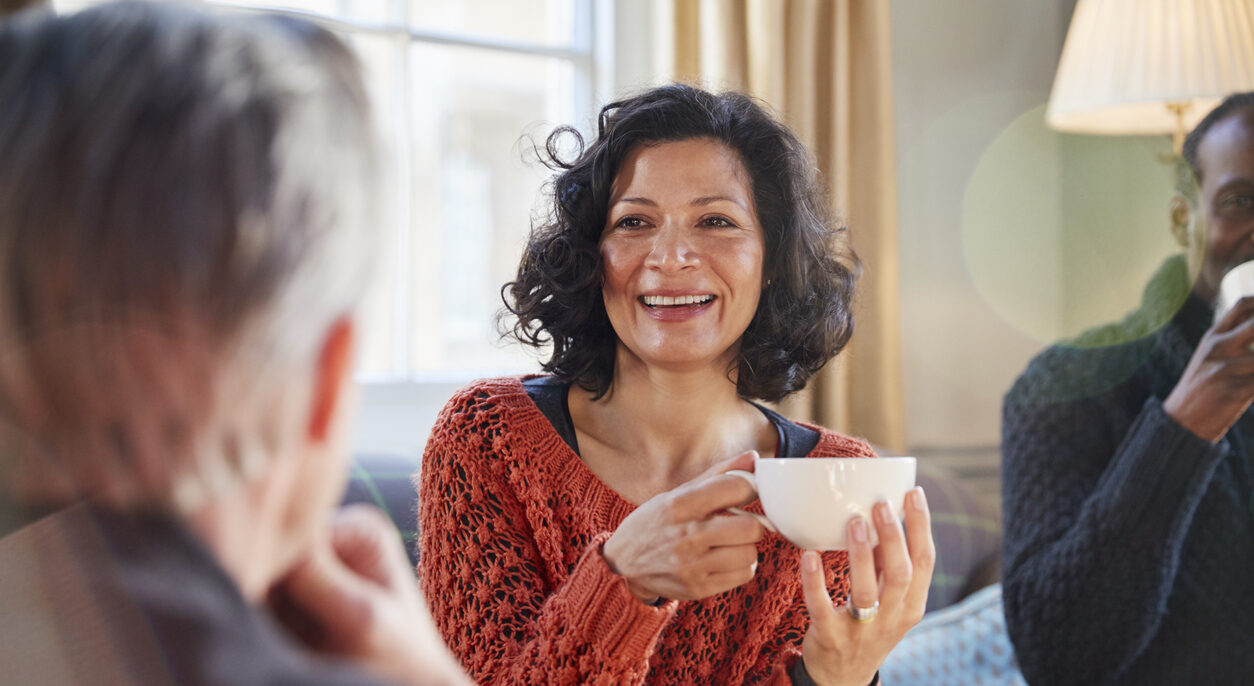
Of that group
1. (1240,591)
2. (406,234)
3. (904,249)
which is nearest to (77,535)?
(1240,591)

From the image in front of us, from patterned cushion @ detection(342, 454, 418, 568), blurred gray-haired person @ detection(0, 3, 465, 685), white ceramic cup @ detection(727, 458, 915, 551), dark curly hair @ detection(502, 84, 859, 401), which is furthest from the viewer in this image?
patterned cushion @ detection(342, 454, 418, 568)

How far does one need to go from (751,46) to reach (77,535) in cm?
147

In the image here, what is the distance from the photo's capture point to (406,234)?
1.50 meters

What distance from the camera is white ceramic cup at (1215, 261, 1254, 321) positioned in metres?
0.76

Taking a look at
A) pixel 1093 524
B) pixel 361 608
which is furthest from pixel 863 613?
pixel 361 608

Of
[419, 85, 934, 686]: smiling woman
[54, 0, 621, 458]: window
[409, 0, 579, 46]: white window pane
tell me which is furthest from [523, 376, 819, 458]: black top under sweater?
→ [409, 0, 579, 46]: white window pane

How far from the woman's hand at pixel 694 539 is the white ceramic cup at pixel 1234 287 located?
1.40 feet

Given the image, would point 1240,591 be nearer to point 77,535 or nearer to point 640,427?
point 640,427

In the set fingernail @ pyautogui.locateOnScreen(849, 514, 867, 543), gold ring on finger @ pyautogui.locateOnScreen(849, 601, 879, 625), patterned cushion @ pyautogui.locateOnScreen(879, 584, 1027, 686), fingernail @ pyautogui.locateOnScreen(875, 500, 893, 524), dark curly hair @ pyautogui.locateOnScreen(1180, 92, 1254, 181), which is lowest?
patterned cushion @ pyautogui.locateOnScreen(879, 584, 1027, 686)

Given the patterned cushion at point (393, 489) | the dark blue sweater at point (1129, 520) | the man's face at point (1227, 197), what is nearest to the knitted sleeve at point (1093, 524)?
A: the dark blue sweater at point (1129, 520)

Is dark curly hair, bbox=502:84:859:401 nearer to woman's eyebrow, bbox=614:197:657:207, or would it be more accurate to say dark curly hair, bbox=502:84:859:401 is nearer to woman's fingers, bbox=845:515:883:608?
woman's eyebrow, bbox=614:197:657:207

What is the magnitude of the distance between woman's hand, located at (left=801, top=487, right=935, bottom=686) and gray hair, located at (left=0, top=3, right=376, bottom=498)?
0.42 m

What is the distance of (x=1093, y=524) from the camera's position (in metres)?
0.83

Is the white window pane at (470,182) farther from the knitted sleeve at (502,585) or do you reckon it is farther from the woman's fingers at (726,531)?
the woman's fingers at (726,531)
